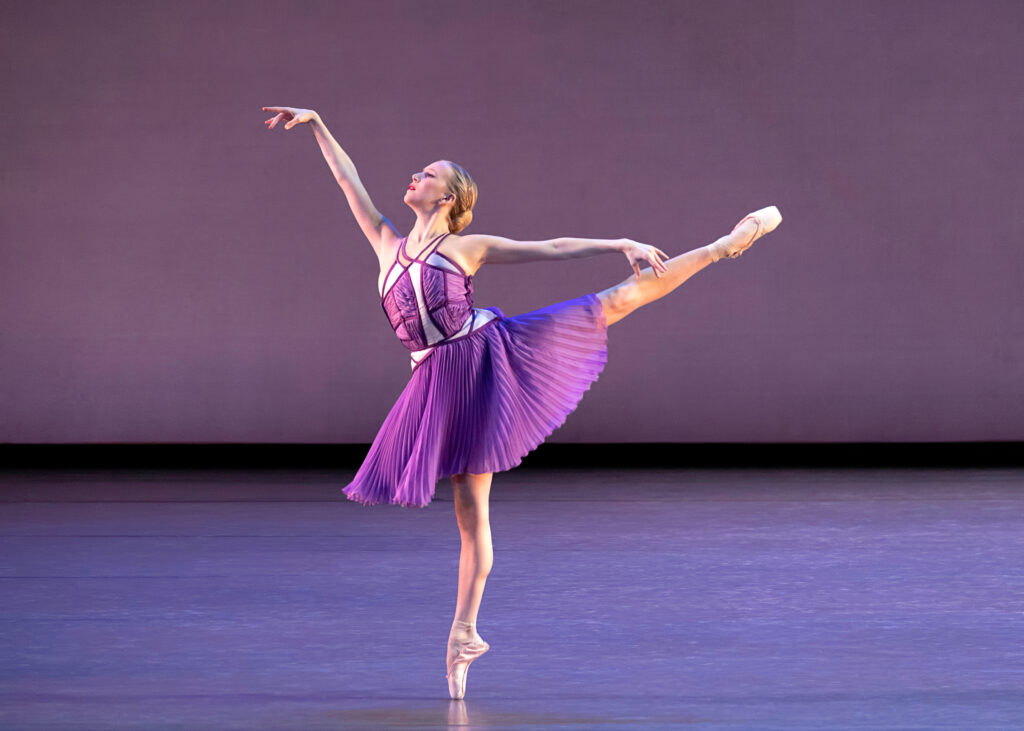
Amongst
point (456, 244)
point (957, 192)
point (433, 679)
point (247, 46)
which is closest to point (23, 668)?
point (433, 679)

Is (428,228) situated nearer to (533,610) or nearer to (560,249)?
(560,249)

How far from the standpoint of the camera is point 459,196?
8.57 ft

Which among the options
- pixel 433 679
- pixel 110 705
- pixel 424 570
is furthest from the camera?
pixel 424 570

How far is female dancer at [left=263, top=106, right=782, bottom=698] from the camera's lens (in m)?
2.50

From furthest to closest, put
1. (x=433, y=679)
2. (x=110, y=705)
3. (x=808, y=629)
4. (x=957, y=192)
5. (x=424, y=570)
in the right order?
(x=957, y=192)
(x=424, y=570)
(x=808, y=629)
(x=433, y=679)
(x=110, y=705)

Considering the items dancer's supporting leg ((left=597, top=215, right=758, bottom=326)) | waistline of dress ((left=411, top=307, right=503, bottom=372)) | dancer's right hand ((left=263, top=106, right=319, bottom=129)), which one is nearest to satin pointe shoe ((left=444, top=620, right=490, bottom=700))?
waistline of dress ((left=411, top=307, right=503, bottom=372))

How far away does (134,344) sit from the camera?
6.98m

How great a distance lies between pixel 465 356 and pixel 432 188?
1.15 ft

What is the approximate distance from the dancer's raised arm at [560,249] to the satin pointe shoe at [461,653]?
0.74 m

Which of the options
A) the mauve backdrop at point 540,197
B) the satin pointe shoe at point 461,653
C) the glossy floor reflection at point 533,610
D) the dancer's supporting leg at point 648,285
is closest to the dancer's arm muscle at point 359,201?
the dancer's supporting leg at point 648,285

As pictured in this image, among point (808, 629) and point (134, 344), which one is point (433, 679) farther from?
point (134, 344)

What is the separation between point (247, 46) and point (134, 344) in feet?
5.71

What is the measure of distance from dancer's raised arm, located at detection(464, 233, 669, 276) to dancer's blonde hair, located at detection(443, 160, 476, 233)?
0.06 meters

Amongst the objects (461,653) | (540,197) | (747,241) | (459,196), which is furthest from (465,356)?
(540,197)
